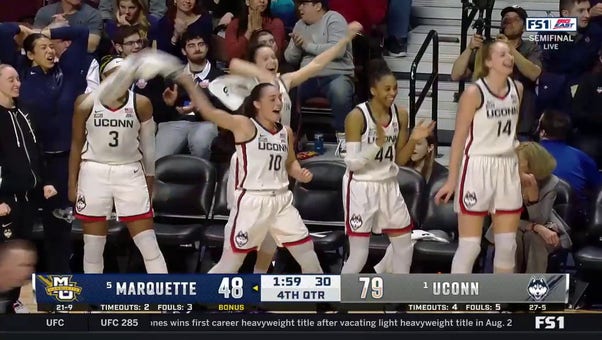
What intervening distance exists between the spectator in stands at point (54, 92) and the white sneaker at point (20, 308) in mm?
299

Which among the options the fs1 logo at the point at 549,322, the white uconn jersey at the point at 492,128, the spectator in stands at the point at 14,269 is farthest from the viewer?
the white uconn jersey at the point at 492,128

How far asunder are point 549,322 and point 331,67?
1.24 metres

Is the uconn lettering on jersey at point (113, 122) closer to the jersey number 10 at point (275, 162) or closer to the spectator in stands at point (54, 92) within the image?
the spectator in stands at point (54, 92)

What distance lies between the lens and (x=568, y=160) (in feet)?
15.4

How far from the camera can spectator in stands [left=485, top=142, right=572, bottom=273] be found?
463 centimetres

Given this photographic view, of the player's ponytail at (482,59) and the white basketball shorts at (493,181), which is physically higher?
the player's ponytail at (482,59)

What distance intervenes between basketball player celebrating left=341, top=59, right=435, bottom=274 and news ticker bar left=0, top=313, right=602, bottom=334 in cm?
34

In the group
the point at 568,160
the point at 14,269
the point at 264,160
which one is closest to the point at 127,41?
the point at 264,160

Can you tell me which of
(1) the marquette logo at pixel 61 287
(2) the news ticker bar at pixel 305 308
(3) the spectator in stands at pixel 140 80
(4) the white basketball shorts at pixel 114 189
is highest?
(3) the spectator in stands at pixel 140 80

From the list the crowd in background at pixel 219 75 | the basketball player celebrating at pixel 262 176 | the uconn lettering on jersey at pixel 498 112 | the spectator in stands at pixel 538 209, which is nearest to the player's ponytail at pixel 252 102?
the basketball player celebrating at pixel 262 176

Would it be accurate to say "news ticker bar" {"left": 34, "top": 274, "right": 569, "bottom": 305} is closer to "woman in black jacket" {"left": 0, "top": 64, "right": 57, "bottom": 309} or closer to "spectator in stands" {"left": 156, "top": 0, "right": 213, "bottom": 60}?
"woman in black jacket" {"left": 0, "top": 64, "right": 57, "bottom": 309}

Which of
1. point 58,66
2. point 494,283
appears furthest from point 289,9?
point 494,283

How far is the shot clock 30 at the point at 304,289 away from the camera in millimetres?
4477

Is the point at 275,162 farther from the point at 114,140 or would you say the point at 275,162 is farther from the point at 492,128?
the point at 492,128
